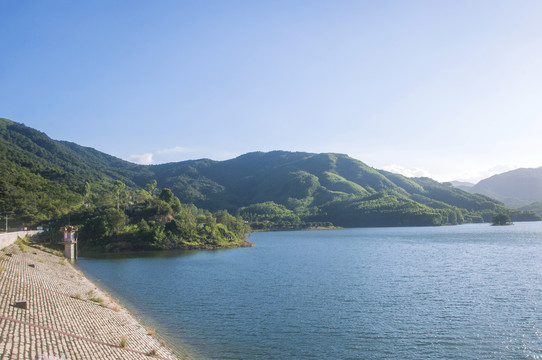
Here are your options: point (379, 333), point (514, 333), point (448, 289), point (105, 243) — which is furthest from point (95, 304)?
point (105, 243)

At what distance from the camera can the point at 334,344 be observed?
845 inches

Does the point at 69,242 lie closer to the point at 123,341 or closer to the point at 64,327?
the point at 64,327

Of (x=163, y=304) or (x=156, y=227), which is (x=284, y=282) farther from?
(x=156, y=227)

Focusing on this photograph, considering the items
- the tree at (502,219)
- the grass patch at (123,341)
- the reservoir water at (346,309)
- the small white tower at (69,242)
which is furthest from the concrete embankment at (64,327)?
the tree at (502,219)

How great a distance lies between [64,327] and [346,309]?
1952 cm

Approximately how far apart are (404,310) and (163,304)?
Result: 19960 mm

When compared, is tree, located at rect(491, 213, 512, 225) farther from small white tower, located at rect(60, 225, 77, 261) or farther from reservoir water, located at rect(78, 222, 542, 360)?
small white tower, located at rect(60, 225, 77, 261)

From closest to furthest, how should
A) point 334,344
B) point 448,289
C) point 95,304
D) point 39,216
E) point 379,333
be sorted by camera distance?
1. point 334,344
2. point 379,333
3. point 95,304
4. point 448,289
5. point 39,216

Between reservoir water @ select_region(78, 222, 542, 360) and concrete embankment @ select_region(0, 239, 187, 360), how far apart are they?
2.43 metres

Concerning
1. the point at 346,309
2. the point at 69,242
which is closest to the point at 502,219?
the point at 346,309

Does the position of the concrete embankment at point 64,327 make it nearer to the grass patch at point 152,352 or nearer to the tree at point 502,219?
the grass patch at point 152,352

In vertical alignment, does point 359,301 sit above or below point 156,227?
below

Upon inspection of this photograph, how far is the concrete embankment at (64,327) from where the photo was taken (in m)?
15.6

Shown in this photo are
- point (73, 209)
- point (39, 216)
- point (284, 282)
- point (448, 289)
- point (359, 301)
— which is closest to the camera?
point (359, 301)
